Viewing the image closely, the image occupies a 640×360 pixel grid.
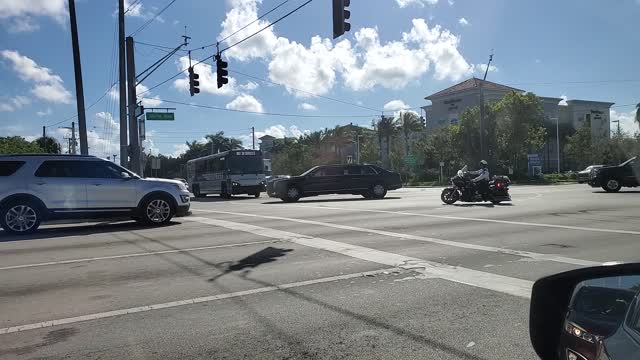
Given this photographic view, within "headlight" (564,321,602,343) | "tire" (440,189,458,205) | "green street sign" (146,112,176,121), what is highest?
"green street sign" (146,112,176,121)

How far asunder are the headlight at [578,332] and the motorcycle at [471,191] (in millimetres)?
17390

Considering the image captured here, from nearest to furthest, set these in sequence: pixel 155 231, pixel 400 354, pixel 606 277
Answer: pixel 606 277 → pixel 400 354 → pixel 155 231

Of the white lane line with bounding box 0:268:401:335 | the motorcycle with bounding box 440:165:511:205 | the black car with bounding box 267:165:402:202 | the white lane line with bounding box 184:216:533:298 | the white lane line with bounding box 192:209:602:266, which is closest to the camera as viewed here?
the white lane line with bounding box 0:268:401:335

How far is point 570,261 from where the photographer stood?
7.73m

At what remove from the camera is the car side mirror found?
5.75 feet

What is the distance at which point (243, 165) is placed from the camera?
3081 cm

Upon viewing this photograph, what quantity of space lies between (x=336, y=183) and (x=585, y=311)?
894 inches

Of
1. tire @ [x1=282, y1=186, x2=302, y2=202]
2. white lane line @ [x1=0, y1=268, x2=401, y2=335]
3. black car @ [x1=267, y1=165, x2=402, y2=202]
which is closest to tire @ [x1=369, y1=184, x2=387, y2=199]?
black car @ [x1=267, y1=165, x2=402, y2=202]

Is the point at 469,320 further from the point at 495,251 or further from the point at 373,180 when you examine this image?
the point at 373,180

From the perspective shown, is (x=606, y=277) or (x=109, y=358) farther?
(x=109, y=358)

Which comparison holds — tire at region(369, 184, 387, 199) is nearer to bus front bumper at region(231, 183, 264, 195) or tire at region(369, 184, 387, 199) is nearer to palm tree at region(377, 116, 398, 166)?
bus front bumper at region(231, 183, 264, 195)

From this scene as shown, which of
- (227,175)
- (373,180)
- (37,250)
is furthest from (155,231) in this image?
(227,175)

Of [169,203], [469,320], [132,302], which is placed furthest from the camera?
[169,203]

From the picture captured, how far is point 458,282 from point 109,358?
13.5ft
